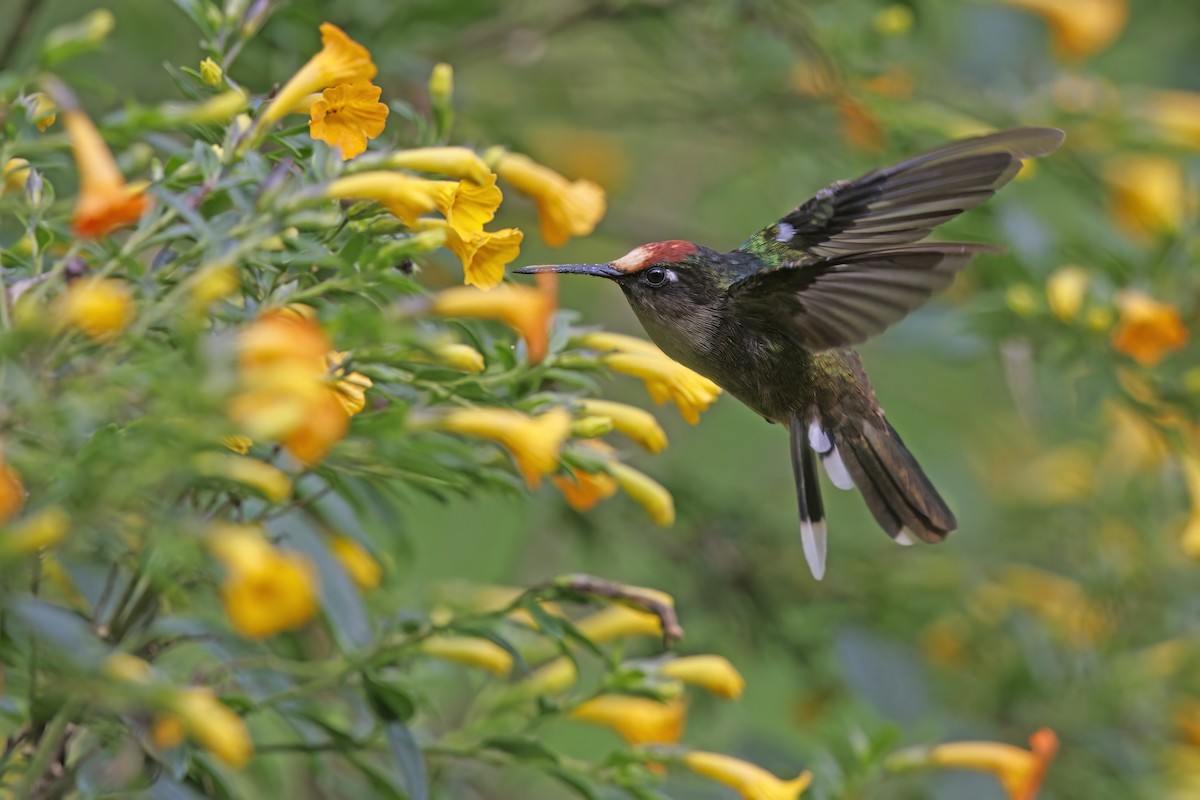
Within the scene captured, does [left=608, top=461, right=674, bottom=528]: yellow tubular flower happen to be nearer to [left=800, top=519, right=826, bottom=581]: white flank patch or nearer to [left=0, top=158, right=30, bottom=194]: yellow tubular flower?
[left=800, top=519, right=826, bottom=581]: white flank patch

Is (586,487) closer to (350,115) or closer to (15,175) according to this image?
(350,115)

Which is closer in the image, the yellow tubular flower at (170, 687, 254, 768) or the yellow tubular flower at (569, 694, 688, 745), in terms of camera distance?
the yellow tubular flower at (170, 687, 254, 768)

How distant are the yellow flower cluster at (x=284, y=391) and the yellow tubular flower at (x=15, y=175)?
0.49 meters

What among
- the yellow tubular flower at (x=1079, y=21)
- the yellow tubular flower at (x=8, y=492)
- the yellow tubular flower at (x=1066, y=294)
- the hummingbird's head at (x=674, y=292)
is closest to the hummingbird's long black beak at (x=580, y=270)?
the hummingbird's head at (x=674, y=292)

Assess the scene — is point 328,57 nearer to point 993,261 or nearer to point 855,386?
point 855,386

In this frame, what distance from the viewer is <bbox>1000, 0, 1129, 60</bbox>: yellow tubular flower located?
4066 millimetres

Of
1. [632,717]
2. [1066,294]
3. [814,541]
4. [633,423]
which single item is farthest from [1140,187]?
[633,423]

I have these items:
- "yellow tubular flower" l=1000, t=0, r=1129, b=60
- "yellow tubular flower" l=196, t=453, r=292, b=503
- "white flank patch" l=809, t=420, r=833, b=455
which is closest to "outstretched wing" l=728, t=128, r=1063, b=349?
"white flank patch" l=809, t=420, r=833, b=455

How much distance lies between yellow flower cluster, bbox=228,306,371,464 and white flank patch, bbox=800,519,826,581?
128 centimetres

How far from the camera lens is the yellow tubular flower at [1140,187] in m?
4.01

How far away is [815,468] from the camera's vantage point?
262 cm

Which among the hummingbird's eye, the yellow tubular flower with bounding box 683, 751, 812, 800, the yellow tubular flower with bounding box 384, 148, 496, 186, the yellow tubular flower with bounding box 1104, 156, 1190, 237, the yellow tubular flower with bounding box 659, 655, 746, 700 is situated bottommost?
the yellow tubular flower with bounding box 683, 751, 812, 800

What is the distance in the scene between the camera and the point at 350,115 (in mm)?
1796

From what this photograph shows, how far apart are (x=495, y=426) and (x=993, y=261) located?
1.97 meters
